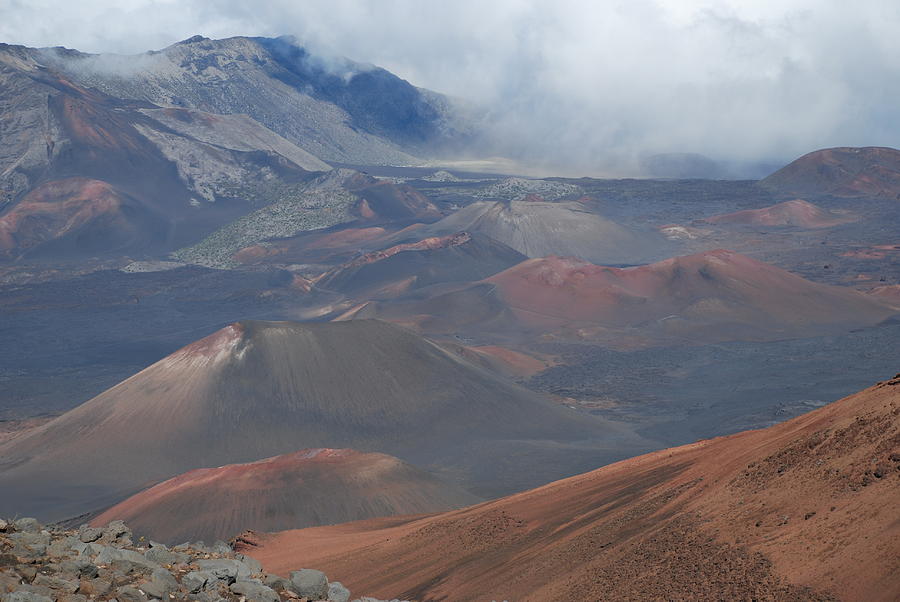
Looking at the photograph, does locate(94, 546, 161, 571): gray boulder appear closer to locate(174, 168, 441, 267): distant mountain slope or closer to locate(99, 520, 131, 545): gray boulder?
locate(99, 520, 131, 545): gray boulder

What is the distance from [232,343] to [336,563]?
3497 centimetres

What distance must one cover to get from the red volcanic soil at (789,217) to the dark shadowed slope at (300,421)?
96.1 meters

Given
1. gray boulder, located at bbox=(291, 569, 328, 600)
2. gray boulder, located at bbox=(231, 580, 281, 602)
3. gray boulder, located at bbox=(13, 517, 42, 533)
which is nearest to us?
gray boulder, located at bbox=(231, 580, 281, 602)

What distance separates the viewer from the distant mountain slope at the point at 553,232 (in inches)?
4948

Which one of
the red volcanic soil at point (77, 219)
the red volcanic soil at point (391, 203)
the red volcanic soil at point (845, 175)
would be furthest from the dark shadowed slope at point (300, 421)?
the red volcanic soil at point (845, 175)

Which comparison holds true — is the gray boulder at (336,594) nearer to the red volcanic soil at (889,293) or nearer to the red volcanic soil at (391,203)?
the red volcanic soil at (889,293)

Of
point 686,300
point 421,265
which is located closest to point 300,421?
point 686,300

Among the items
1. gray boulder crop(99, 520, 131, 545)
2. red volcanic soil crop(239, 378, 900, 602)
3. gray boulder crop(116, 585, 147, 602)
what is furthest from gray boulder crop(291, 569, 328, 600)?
red volcanic soil crop(239, 378, 900, 602)

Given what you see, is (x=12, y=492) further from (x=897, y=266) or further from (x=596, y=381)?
(x=897, y=266)

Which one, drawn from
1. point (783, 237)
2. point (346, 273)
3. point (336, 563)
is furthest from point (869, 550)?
point (783, 237)

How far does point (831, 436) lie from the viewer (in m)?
16.4

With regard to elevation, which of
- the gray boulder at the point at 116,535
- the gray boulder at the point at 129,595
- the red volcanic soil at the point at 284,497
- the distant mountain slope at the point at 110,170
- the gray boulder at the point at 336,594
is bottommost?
the red volcanic soil at the point at 284,497

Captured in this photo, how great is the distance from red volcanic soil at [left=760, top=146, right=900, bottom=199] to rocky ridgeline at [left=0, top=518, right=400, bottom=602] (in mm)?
162867

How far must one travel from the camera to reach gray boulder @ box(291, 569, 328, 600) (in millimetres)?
14688
